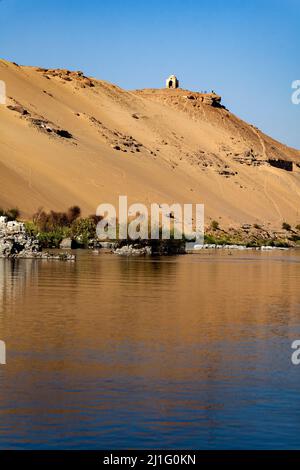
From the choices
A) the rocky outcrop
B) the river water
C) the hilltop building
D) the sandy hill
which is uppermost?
the hilltop building

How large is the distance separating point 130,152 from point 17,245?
1957 inches

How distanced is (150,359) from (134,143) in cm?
7660

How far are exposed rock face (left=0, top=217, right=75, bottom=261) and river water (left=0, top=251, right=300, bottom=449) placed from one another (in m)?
11.8

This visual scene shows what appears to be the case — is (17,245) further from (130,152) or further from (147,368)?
(130,152)

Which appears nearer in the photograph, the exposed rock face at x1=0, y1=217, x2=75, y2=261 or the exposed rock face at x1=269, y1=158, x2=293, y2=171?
the exposed rock face at x1=0, y1=217, x2=75, y2=261

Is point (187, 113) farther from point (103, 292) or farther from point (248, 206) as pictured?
point (103, 292)

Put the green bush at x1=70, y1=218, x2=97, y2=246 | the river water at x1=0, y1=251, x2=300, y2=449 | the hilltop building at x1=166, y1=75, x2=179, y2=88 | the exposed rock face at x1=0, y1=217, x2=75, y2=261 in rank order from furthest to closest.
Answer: the hilltop building at x1=166, y1=75, x2=179, y2=88 → the green bush at x1=70, y1=218, x2=97, y2=246 → the exposed rock face at x1=0, y1=217, x2=75, y2=261 → the river water at x1=0, y1=251, x2=300, y2=449

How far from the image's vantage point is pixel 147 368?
12883 millimetres

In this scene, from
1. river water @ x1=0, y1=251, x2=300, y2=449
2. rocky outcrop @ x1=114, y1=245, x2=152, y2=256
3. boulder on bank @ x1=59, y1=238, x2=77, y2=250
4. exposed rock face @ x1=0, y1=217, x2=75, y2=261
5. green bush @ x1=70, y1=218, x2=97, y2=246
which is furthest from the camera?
green bush @ x1=70, y1=218, x2=97, y2=246

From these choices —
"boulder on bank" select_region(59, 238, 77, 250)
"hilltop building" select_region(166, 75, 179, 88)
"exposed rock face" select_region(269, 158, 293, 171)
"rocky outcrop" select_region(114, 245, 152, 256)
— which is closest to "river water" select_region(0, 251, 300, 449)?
"rocky outcrop" select_region(114, 245, 152, 256)

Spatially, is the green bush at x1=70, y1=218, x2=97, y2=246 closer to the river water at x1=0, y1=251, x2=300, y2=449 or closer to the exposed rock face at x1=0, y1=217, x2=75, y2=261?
the exposed rock face at x1=0, y1=217, x2=75, y2=261

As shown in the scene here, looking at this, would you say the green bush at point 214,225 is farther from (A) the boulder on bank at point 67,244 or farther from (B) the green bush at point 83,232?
(A) the boulder on bank at point 67,244

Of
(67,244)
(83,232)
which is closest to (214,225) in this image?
(83,232)

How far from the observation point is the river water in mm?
9602
